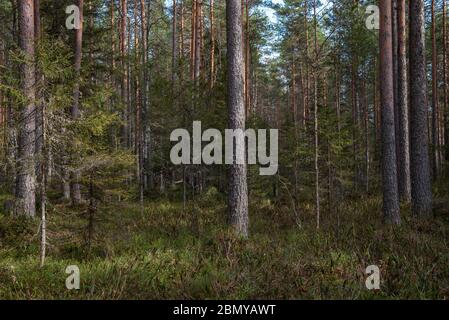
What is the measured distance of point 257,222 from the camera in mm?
11148

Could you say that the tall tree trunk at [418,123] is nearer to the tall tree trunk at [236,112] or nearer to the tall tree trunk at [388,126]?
the tall tree trunk at [388,126]

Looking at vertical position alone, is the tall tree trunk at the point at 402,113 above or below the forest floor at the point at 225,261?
above

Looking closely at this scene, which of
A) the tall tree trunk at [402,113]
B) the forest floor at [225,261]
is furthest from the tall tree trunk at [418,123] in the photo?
the tall tree trunk at [402,113]

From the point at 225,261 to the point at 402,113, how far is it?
1022cm

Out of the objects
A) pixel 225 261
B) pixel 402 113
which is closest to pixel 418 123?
pixel 402 113

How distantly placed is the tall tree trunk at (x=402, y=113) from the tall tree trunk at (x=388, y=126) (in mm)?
3461

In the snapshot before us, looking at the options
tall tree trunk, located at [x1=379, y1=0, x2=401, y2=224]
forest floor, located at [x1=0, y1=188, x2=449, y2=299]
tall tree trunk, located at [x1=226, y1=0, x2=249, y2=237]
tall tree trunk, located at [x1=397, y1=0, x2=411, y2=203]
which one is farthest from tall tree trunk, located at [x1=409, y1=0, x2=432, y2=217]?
tall tree trunk, located at [x1=226, y1=0, x2=249, y2=237]

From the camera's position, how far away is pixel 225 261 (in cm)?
670

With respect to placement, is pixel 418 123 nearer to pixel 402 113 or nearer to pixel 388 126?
pixel 388 126

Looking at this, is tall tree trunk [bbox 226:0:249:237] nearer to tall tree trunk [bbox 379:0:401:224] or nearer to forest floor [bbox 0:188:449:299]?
forest floor [bbox 0:188:449:299]

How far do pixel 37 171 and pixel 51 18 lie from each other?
38.6 ft

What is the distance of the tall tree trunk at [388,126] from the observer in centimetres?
1016

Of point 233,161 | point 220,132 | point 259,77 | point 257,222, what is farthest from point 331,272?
point 259,77

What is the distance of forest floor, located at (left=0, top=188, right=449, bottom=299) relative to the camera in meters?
5.30
